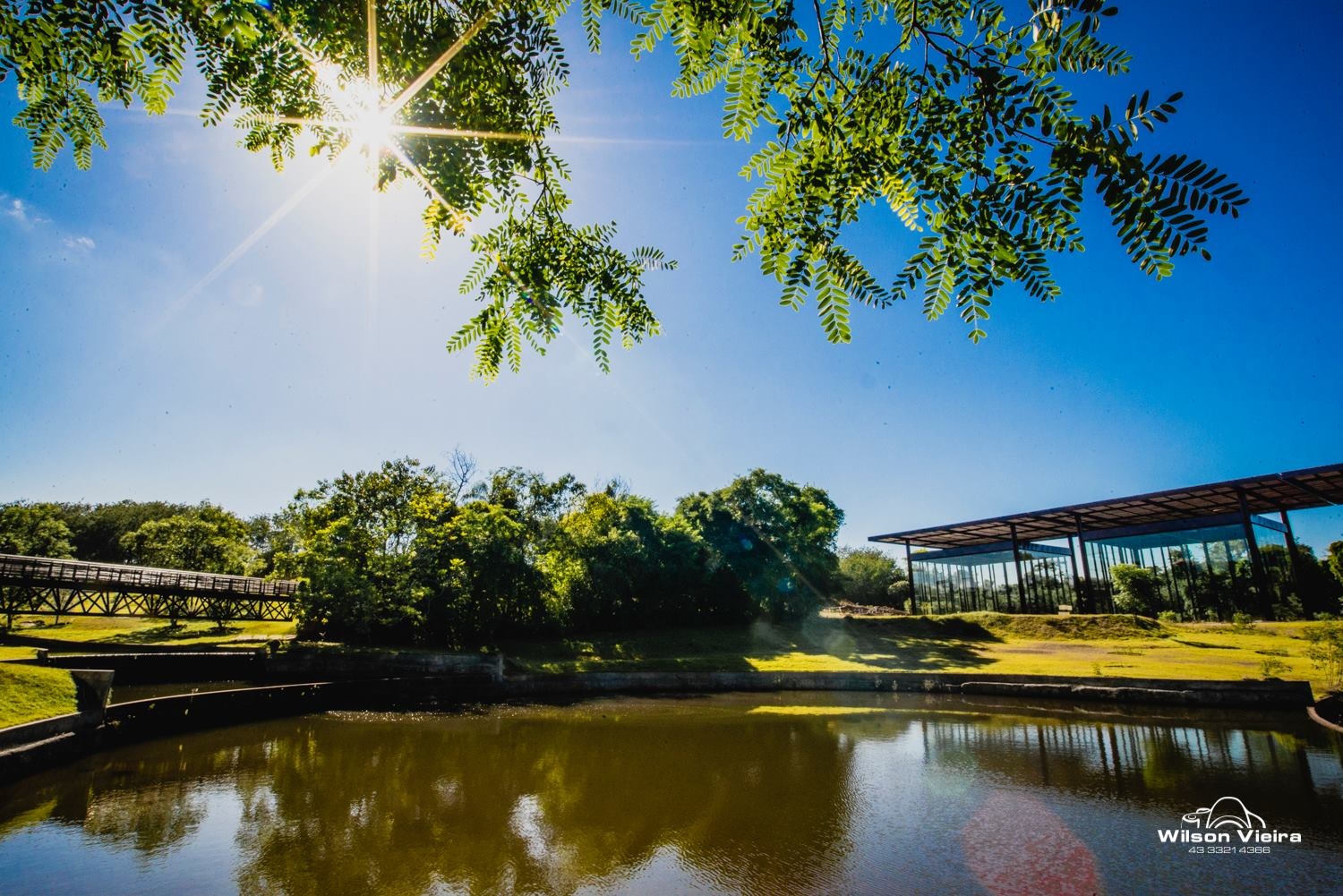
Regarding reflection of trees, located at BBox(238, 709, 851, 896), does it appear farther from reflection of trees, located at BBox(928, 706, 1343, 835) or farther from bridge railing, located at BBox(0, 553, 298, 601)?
bridge railing, located at BBox(0, 553, 298, 601)

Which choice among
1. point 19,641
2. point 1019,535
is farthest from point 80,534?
point 1019,535

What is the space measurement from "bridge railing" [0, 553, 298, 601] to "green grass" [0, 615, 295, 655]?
2.24 m

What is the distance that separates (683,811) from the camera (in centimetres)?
703

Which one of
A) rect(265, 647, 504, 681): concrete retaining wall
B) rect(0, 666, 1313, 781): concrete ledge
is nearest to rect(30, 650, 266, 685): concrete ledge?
rect(265, 647, 504, 681): concrete retaining wall

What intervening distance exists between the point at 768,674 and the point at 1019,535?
78.2 feet

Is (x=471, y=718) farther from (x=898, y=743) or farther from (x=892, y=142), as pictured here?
(x=892, y=142)

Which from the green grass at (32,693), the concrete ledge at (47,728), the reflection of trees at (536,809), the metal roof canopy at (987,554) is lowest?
the reflection of trees at (536,809)

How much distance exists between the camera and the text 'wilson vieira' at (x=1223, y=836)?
19.6ft

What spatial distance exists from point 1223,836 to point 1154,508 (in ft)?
91.7

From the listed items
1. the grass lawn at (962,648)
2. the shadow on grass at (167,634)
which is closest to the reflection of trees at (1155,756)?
the grass lawn at (962,648)

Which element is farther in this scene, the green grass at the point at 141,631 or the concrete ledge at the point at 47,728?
the green grass at the point at 141,631

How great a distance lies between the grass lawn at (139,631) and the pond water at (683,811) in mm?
19891

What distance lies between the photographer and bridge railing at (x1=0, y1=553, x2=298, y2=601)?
73.6 ft

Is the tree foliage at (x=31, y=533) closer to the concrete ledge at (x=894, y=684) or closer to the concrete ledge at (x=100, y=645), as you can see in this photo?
the concrete ledge at (x=100, y=645)
